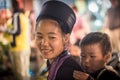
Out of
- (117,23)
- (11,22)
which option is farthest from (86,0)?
(11,22)

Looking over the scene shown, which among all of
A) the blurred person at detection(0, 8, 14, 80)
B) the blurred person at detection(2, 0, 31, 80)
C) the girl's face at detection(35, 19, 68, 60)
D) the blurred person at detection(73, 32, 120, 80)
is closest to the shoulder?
the blurred person at detection(73, 32, 120, 80)

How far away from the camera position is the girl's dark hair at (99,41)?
1568mm

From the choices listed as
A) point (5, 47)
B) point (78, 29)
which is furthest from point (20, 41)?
point (78, 29)

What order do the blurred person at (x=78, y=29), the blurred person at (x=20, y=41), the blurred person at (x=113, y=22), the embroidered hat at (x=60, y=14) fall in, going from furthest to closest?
the blurred person at (x=20, y=41), the blurred person at (x=113, y=22), the blurred person at (x=78, y=29), the embroidered hat at (x=60, y=14)

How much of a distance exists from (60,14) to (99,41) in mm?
254

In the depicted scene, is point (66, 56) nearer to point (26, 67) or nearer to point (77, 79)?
point (77, 79)

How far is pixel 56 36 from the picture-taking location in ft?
5.04

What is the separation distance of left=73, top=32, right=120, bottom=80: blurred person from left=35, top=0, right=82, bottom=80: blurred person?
0.06m

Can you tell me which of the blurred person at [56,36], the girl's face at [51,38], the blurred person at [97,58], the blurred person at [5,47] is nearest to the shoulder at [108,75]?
the blurred person at [97,58]

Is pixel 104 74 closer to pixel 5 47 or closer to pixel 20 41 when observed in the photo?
pixel 20 41

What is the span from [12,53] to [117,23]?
29.8 inches

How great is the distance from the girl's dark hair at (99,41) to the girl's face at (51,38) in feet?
0.41

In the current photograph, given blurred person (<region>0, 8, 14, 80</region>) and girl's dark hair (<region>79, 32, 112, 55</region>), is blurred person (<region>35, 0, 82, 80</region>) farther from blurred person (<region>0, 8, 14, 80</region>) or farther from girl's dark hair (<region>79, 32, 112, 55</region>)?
blurred person (<region>0, 8, 14, 80</region>)

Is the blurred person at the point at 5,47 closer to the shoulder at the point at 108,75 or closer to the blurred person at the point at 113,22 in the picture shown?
the blurred person at the point at 113,22
